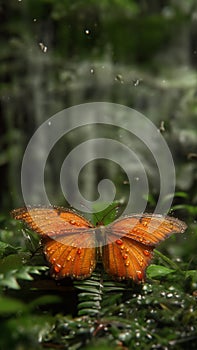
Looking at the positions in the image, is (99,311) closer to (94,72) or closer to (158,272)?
(158,272)

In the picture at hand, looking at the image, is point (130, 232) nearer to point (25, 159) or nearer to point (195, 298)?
point (195, 298)

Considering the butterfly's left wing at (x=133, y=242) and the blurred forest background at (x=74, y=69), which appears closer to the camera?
the butterfly's left wing at (x=133, y=242)

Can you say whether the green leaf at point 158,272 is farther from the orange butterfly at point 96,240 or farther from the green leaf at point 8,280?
the green leaf at point 8,280

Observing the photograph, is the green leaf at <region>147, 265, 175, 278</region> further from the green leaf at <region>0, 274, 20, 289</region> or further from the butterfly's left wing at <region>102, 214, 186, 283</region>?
the green leaf at <region>0, 274, 20, 289</region>

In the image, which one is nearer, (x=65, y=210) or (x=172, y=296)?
(x=172, y=296)

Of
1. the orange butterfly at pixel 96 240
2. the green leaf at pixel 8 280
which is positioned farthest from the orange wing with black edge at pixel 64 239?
the green leaf at pixel 8 280

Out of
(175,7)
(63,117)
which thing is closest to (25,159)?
(63,117)

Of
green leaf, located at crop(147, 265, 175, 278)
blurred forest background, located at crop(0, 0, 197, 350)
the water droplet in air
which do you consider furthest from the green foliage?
the water droplet in air
